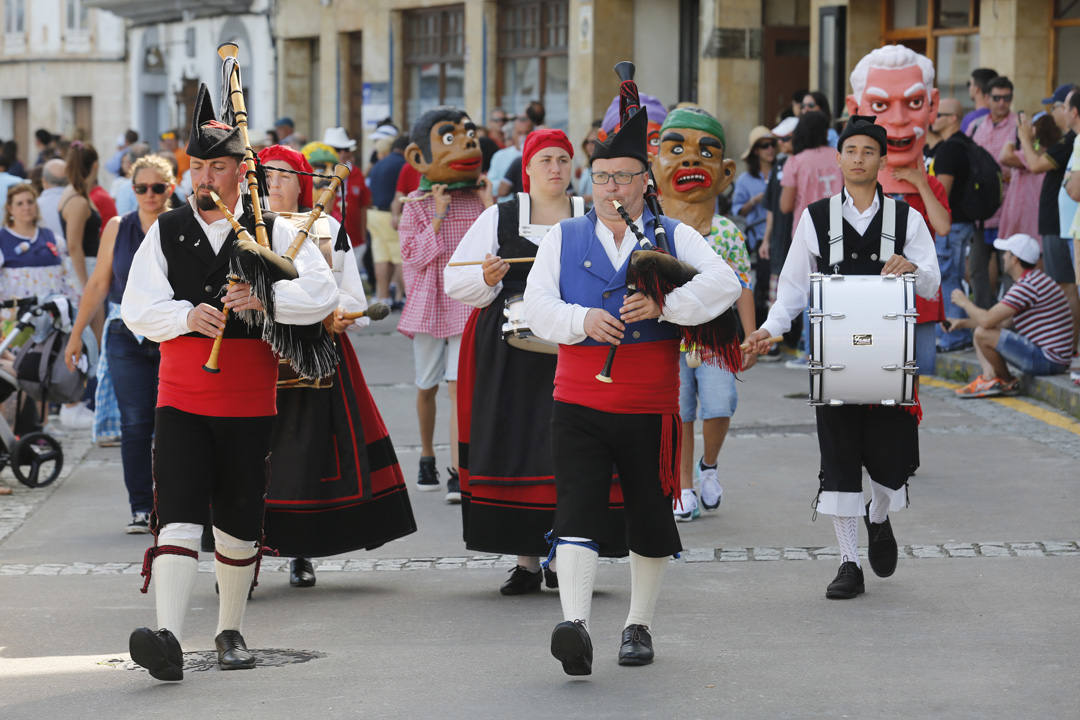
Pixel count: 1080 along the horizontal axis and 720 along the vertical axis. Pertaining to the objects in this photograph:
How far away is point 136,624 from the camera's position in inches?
263

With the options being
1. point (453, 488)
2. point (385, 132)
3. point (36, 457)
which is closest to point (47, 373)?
point (36, 457)

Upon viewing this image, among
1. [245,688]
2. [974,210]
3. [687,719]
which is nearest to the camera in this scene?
[687,719]

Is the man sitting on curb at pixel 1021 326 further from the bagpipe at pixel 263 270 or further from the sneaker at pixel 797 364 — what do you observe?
the bagpipe at pixel 263 270

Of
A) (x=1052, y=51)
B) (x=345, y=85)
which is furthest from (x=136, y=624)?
(x=345, y=85)

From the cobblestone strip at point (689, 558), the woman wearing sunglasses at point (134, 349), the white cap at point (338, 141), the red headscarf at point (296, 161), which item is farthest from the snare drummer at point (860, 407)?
the white cap at point (338, 141)

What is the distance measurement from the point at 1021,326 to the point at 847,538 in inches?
210

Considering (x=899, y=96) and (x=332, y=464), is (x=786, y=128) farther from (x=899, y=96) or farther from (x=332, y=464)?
(x=332, y=464)

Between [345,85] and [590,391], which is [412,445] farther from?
[345,85]

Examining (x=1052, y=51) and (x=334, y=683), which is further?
(x=1052, y=51)

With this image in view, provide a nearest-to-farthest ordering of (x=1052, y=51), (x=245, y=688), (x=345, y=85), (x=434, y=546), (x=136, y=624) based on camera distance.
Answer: (x=245, y=688) → (x=136, y=624) → (x=434, y=546) → (x=1052, y=51) → (x=345, y=85)

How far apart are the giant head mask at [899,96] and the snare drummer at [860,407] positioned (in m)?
2.93

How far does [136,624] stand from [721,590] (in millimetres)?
2230

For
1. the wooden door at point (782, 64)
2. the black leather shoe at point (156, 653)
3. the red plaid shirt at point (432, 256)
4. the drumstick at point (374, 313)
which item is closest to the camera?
the black leather shoe at point (156, 653)

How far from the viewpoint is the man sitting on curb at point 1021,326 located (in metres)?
11.8
